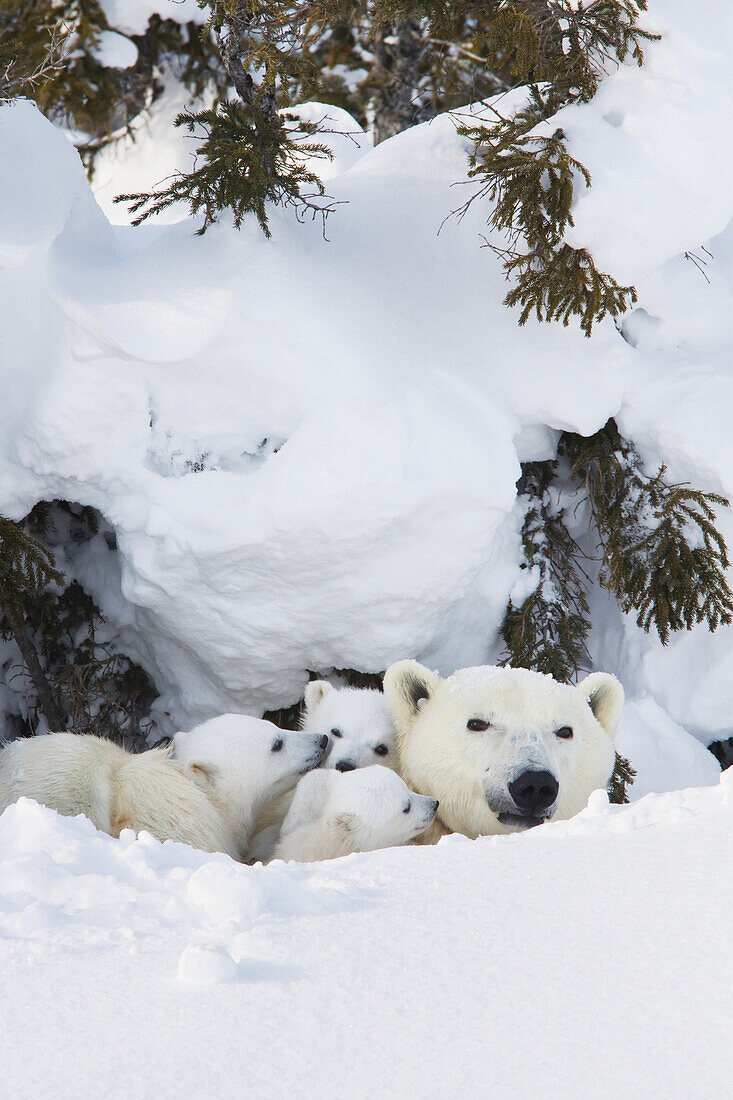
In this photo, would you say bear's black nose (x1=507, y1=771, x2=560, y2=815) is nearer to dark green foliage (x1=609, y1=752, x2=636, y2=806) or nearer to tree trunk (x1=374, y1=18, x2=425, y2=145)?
dark green foliage (x1=609, y1=752, x2=636, y2=806)

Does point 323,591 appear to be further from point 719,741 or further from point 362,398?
point 719,741

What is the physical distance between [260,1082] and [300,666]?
3.09 metres

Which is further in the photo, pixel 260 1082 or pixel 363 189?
pixel 363 189

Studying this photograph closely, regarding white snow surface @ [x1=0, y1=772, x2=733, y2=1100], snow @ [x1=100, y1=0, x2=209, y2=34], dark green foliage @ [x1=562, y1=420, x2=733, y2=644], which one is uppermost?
snow @ [x1=100, y1=0, x2=209, y2=34]

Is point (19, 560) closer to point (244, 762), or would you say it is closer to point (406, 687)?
point (244, 762)

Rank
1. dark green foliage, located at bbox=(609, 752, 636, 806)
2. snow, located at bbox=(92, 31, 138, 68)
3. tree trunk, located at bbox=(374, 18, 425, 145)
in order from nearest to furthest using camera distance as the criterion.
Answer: dark green foliage, located at bbox=(609, 752, 636, 806) → snow, located at bbox=(92, 31, 138, 68) → tree trunk, located at bbox=(374, 18, 425, 145)

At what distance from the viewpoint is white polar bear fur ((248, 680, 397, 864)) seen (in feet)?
12.0

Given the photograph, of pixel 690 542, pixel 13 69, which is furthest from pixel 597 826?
pixel 13 69

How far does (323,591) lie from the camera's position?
3.95 metres

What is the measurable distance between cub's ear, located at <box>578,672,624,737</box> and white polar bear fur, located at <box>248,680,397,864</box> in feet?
2.74

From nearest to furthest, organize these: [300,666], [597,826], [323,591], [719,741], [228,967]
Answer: [228,967], [597,826], [323,591], [300,666], [719,741]

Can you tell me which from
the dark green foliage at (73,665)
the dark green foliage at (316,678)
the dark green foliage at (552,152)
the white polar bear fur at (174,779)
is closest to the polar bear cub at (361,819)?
the white polar bear fur at (174,779)

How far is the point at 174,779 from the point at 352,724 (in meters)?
0.94

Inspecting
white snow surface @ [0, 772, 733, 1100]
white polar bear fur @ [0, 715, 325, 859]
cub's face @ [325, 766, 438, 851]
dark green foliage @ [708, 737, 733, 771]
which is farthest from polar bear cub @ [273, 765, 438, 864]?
dark green foliage @ [708, 737, 733, 771]
